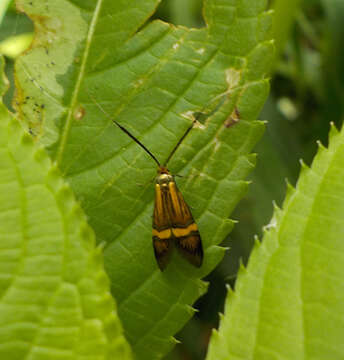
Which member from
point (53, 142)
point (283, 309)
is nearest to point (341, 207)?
point (283, 309)

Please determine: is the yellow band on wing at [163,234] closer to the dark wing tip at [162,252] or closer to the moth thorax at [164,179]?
A: the dark wing tip at [162,252]

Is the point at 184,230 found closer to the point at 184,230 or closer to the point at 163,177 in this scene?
the point at 184,230

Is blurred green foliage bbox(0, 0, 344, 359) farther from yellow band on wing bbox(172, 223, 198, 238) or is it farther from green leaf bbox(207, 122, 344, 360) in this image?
green leaf bbox(207, 122, 344, 360)

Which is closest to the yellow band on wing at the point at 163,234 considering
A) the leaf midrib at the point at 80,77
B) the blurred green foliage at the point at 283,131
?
the leaf midrib at the point at 80,77

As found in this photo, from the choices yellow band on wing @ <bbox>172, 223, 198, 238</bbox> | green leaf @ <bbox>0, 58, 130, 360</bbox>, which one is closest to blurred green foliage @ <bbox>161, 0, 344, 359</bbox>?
yellow band on wing @ <bbox>172, 223, 198, 238</bbox>

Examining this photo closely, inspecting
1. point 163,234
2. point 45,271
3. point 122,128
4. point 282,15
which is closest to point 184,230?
point 163,234

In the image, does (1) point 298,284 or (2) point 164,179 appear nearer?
(1) point 298,284
